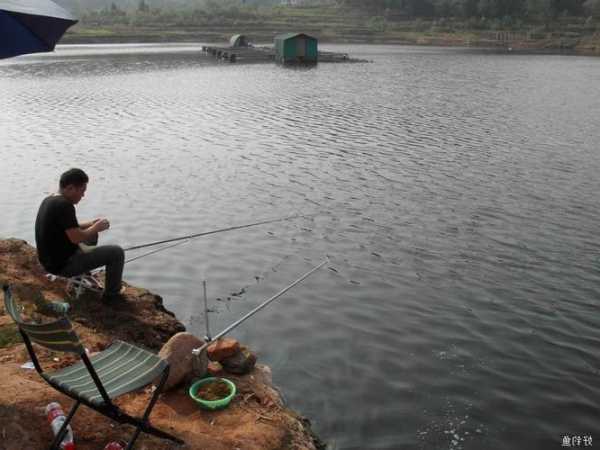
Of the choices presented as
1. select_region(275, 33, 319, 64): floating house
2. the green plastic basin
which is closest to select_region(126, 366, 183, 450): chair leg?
the green plastic basin

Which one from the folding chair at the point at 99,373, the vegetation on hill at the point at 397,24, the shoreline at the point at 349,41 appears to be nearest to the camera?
the folding chair at the point at 99,373

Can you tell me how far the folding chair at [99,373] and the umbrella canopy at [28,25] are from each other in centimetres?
390

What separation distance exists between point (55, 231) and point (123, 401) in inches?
111

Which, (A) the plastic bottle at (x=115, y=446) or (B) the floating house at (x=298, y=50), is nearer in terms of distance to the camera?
(A) the plastic bottle at (x=115, y=446)

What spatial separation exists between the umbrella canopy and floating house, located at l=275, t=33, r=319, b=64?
6542 cm

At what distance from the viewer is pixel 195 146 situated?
78.1 feet

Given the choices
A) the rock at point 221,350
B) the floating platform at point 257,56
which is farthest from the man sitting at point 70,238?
the floating platform at point 257,56

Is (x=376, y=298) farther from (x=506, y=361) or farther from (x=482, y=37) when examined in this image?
(x=482, y=37)

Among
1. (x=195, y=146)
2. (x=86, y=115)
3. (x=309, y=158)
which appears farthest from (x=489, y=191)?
(x=86, y=115)

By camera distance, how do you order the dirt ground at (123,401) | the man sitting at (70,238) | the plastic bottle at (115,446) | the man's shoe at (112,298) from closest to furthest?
the plastic bottle at (115,446), the dirt ground at (123,401), the man sitting at (70,238), the man's shoe at (112,298)

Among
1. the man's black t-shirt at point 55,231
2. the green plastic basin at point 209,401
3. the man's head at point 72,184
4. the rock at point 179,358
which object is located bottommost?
the green plastic basin at point 209,401

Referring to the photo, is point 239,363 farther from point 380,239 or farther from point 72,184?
point 380,239

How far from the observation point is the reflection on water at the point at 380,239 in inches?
315

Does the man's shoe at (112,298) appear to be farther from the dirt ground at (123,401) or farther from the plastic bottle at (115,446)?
the plastic bottle at (115,446)
